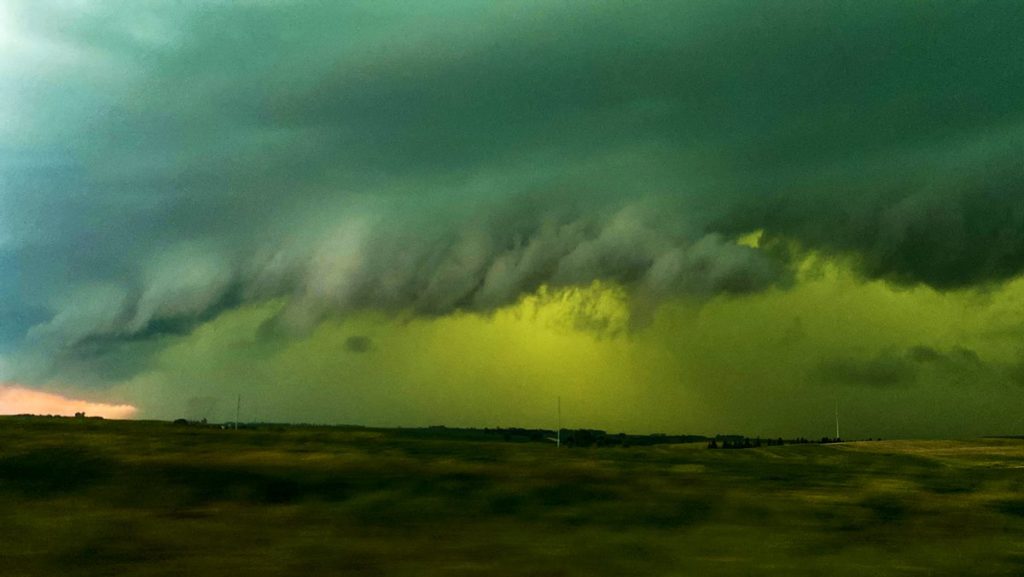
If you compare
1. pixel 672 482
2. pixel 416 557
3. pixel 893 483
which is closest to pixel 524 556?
pixel 416 557

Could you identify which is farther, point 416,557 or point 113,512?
point 113,512

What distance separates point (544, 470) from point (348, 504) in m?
9.30

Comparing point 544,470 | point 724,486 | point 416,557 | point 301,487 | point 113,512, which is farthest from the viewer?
point 544,470

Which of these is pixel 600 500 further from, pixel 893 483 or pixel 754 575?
pixel 893 483

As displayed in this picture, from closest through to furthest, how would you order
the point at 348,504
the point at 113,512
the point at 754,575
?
the point at 754,575 < the point at 113,512 < the point at 348,504

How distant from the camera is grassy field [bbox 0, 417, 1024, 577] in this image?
568 inches

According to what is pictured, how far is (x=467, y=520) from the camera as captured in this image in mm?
19031

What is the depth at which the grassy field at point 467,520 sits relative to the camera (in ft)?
47.4

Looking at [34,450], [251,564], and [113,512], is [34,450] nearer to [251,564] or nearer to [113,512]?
[113,512]

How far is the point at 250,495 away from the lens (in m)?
21.9

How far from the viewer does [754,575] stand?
45.0 ft

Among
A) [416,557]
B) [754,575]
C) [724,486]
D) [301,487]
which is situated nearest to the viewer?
[754,575]

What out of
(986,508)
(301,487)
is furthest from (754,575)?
(301,487)

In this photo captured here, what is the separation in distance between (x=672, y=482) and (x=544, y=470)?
4.45 meters
